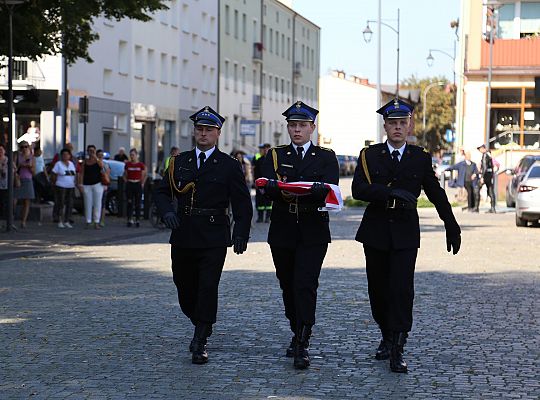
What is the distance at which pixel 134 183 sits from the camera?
28.0 m

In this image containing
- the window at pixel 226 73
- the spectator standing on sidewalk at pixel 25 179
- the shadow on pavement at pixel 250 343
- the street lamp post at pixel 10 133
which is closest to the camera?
the shadow on pavement at pixel 250 343

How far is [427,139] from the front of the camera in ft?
390

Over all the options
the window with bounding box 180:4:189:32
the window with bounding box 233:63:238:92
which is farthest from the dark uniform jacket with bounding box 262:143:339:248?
the window with bounding box 233:63:238:92

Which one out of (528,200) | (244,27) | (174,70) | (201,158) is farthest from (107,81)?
(201,158)

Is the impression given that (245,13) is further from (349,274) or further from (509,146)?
(349,274)

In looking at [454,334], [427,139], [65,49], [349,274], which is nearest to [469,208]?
[65,49]

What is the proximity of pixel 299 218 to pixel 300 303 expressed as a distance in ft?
1.98

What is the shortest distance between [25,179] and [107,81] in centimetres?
2828

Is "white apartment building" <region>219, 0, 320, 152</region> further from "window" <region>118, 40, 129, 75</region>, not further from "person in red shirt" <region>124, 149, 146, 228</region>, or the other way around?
"person in red shirt" <region>124, 149, 146, 228</region>

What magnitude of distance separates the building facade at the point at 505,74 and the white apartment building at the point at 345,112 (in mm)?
72083

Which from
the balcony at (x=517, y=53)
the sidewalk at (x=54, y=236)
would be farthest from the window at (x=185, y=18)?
the sidewalk at (x=54, y=236)

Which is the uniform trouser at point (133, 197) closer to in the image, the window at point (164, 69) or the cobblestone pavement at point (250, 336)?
the cobblestone pavement at point (250, 336)

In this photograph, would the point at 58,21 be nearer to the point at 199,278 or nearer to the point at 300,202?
the point at 199,278

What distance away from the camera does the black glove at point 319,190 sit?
29.0 feet
